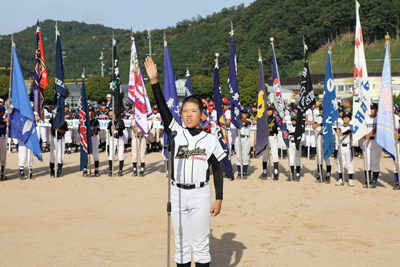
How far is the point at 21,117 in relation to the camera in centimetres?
1247

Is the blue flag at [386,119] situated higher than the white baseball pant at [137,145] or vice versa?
the blue flag at [386,119]

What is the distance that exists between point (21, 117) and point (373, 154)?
1049cm

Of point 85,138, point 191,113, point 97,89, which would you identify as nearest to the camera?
point 191,113

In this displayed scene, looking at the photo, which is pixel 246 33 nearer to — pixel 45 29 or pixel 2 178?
pixel 45 29

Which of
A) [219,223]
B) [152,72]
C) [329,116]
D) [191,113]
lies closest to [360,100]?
[329,116]

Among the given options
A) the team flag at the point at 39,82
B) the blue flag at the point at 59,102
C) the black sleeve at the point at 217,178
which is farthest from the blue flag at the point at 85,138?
the black sleeve at the point at 217,178

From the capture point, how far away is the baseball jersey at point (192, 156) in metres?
4.41

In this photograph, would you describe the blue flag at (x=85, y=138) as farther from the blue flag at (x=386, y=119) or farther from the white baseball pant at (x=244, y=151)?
the blue flag at (x=386, y=119)

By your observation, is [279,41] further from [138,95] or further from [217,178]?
[217,178]

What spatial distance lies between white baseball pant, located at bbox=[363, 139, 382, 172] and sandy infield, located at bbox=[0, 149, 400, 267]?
0.62 metres

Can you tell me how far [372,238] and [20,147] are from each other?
10655 mm

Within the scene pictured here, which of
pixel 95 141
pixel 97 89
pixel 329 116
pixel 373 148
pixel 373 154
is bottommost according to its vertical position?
pixel 373 154

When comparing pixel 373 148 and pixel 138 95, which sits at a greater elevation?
pixel 138 95

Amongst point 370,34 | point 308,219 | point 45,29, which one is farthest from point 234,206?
point 45,29
